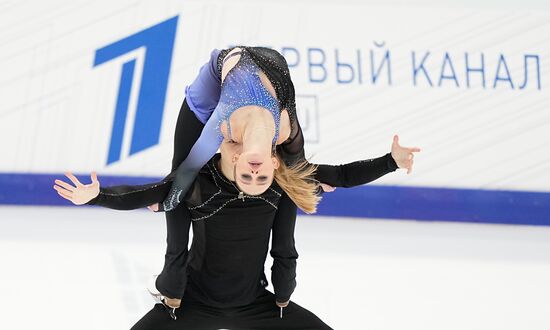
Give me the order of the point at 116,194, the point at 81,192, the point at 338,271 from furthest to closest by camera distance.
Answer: the point at 338,271 < the point at 116,194 < the point at 81,192

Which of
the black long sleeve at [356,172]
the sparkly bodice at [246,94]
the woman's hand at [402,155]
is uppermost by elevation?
the sparkly bodice at [246,94]

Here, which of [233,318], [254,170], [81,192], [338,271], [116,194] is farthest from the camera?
[338,271]

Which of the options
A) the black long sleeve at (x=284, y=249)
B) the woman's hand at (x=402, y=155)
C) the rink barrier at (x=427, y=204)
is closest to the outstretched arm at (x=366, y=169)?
the woman's hand at (x=402, y=155)

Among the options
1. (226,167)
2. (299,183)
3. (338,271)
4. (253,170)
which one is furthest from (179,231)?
(338,271)

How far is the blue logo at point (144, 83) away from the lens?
4496 mm

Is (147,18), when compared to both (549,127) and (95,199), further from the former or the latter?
(95,199)

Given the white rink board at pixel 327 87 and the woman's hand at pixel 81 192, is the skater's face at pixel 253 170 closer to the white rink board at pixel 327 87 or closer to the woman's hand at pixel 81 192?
the woman's hand at pixel 81 192

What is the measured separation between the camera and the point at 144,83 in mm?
4504

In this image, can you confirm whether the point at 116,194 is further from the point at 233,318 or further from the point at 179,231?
the point at 233,318

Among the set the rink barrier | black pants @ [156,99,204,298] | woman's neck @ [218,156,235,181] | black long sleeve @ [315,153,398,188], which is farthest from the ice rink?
woman's neck @ [218,156,235,181]

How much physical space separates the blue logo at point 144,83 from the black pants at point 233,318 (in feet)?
7.12

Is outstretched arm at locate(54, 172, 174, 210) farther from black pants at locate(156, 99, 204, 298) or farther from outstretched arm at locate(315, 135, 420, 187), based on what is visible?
outstretched arm at locate(315, 135, 420, 187)

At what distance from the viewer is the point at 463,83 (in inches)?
179

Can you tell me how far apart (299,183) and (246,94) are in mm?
344
